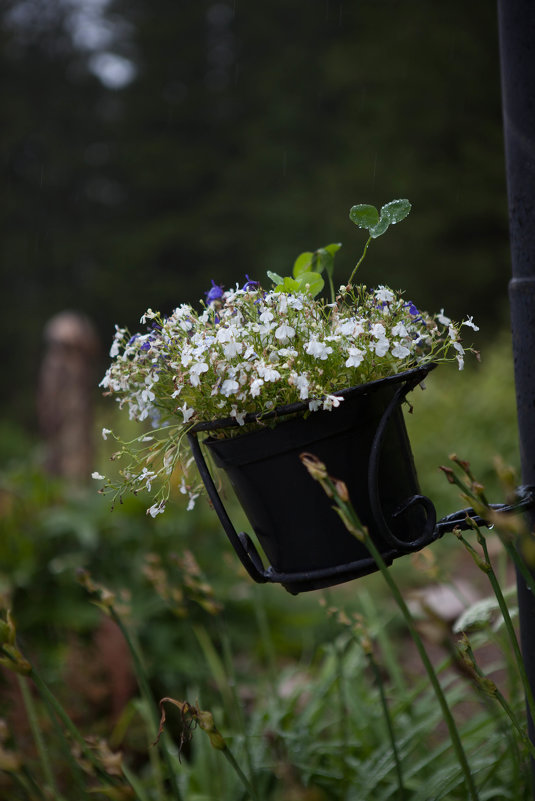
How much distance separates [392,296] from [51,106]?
1420 centimetres

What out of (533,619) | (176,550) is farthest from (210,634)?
(533,619)

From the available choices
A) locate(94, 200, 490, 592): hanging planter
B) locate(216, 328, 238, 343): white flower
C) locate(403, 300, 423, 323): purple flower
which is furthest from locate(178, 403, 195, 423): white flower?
locate(403, 300, 423, 323): purple flower

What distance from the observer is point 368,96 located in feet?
32.6

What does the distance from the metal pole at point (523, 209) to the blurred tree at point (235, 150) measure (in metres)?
7.88

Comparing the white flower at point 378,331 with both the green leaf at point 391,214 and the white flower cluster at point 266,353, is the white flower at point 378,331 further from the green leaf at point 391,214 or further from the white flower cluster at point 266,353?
the green leaf at point 391,214

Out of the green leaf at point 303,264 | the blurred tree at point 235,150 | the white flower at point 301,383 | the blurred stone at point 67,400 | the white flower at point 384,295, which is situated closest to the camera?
the white flower at point 301,383

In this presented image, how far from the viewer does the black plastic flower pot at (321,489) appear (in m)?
0.94

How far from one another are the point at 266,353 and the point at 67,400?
4574 millimetres

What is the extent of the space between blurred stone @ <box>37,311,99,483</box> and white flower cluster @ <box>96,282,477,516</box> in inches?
Answer: 172

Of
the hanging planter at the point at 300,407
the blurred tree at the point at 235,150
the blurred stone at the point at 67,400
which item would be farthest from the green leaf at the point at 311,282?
the blurred tree at the point at 235,150

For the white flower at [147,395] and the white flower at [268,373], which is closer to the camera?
the white flower at [268,373]

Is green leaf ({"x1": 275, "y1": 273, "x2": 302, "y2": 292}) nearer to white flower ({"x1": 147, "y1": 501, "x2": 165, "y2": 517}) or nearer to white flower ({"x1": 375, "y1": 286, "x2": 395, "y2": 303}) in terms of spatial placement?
white flower ({"x1": 375, "y1": 286, "x2": 395, "y2": 303})

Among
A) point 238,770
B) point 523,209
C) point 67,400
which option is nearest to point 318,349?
point 523,209

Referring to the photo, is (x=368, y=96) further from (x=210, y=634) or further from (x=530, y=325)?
(x=530, y=325)
